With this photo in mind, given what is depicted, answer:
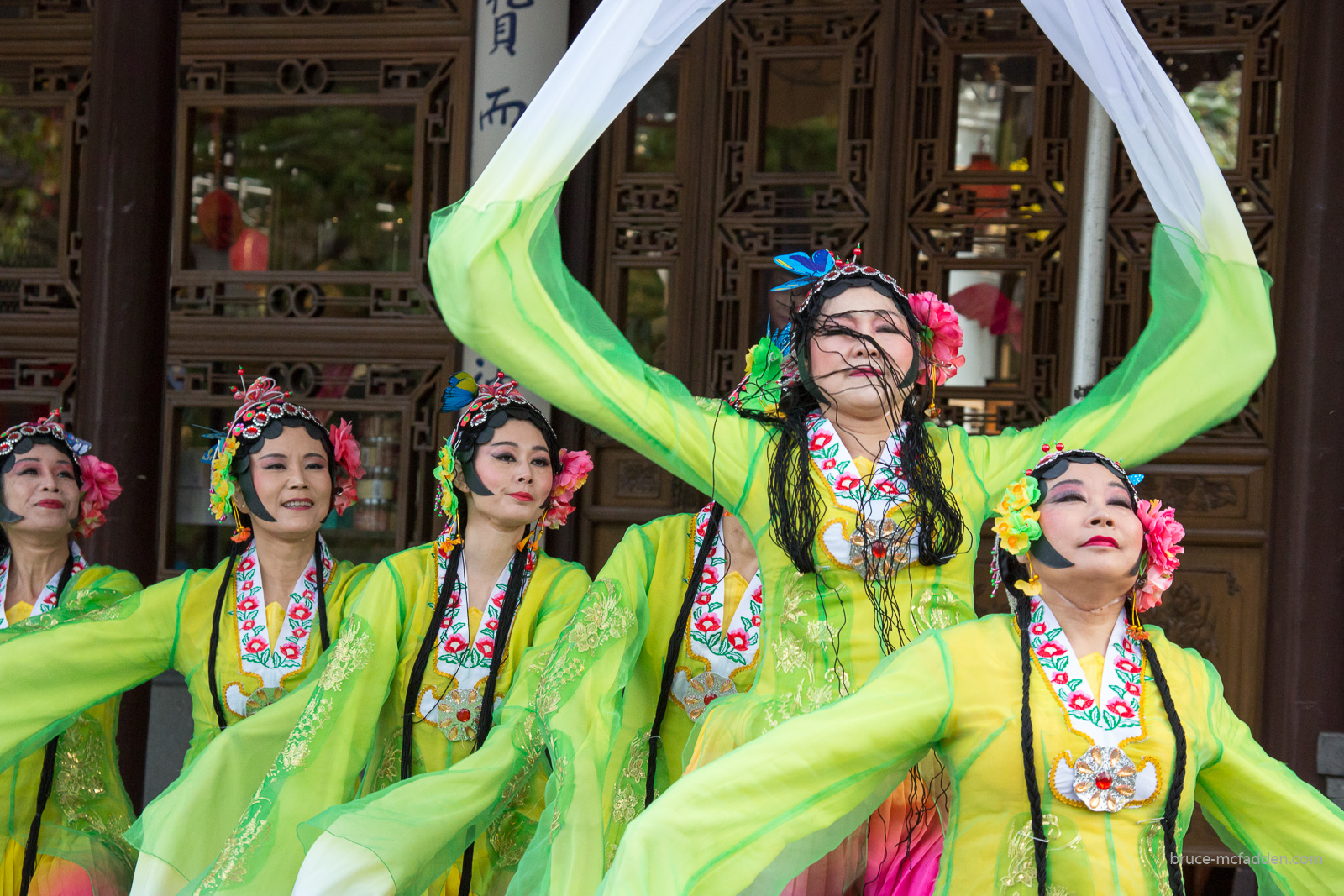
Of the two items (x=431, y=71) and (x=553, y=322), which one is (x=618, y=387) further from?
(x=431, y=71)

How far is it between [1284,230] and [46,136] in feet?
13.8

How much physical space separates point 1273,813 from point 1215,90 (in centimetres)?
279

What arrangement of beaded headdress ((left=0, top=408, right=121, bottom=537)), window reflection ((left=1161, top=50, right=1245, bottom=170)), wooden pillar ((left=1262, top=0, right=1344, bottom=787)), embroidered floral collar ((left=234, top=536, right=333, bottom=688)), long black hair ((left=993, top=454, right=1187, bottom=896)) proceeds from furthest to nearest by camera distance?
window reflection ((left=1161, top=50, right=1245, bottom=170))
wooden pillar ((left=1262, top=0, right=1344, bottom=787))
beaded headdress ((left=0, top=408, right=121, bottom=537))
embroidered floral collar ((left=234, top=536, right=333, bottom=688))
long black hair ((left=993, top=454, right=1187, bottom=896))

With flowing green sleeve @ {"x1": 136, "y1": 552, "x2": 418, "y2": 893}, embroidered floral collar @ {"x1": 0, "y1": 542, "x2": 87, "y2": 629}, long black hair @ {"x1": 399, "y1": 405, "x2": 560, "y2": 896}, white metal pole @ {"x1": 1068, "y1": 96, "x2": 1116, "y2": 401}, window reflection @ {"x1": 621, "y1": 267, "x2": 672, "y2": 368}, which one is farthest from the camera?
window reflection @ {"x1": 621, "y1": 267, "x2": 672, "y2": 368}

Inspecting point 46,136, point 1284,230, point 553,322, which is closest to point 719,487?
point 553,322

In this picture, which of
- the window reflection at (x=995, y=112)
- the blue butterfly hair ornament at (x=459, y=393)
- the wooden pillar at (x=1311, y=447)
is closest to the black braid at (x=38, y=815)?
the blue butterfly hair ornament at (x=459, y=393)

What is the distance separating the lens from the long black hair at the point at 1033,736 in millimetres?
2318

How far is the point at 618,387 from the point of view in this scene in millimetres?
2830

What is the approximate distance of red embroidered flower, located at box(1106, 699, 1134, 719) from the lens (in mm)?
2332

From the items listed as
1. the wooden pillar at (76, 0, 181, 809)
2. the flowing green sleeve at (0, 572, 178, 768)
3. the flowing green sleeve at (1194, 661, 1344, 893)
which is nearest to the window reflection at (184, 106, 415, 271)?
the wooden pillar at (76, 0, 181, 809)

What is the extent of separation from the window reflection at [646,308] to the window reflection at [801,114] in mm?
504

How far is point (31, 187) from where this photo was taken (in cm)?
528

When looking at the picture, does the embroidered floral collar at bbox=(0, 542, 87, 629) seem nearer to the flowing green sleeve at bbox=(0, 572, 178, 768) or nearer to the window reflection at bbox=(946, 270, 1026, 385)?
the flowing green sleeve at bbox=(0, 572, 178, 768)

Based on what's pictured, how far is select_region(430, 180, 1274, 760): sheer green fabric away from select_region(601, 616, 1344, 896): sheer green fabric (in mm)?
397
